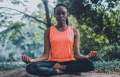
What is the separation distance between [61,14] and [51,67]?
357 millimetres

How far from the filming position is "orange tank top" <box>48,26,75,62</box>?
8.21 feet

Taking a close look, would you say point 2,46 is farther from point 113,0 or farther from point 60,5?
point 113,0

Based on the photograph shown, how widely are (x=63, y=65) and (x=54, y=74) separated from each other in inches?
3.3

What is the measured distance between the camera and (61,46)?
2.51 meters

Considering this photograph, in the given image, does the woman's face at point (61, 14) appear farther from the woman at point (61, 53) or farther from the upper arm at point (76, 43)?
the upper arm at point (76, 43)

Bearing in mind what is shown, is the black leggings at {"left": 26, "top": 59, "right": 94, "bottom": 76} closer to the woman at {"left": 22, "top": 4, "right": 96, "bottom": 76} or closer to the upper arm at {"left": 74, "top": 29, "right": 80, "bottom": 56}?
the woman at {"left": 22, "top": 4, "right": 96, "bottom": 76}

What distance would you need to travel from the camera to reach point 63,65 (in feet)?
8.17

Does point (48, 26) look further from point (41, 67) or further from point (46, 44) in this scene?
point (41, 67)

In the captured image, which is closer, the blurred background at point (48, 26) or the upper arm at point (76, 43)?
the upper arm at point (76, 43)

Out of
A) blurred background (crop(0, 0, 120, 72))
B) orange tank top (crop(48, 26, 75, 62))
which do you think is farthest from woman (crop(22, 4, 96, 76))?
blurred background (crop(0, 0, 120, 72))

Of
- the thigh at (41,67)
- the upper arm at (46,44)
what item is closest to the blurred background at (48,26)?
the upper arm at (46,44)

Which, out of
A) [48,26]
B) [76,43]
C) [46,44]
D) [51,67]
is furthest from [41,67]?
[48,26]

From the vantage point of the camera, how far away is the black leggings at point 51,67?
95.9 inches

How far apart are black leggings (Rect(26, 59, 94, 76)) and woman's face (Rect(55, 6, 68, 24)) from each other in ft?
0.93
